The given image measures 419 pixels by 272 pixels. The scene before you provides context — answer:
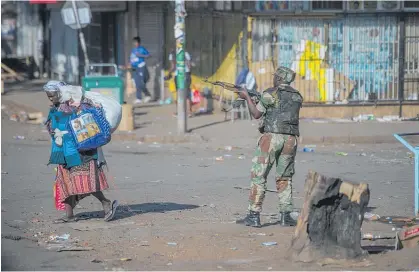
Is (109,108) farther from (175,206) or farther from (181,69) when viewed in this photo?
(181,69)

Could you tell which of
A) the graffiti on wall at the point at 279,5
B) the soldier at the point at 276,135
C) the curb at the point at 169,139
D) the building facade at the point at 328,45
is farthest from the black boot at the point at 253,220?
the graffiti on wall at the point at 279,5

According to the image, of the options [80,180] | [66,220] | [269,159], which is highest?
[269,159]

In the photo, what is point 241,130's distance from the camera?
2056 centimetres

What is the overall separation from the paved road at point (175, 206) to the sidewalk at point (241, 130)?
429 millimetres

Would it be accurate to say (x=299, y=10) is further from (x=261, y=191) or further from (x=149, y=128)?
(x=261, y=191)

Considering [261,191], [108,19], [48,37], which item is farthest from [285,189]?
[48,37]

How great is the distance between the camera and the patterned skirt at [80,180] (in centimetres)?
1061

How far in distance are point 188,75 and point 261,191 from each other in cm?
1240

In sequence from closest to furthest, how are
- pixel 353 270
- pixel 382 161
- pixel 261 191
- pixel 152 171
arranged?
1. pixel 353 270
2. pixel 261 191
3. pixel 152 171
4. pixel 382 161

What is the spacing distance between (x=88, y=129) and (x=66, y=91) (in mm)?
482

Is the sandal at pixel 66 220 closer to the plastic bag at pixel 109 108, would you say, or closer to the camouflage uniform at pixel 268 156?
the plastic bag at pixel 109 108

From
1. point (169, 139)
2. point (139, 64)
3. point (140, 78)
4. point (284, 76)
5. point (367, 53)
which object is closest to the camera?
point (284, 76)

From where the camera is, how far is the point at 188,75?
74.0 ft

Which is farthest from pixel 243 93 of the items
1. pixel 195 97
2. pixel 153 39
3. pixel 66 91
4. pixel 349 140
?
pixel 153 39
